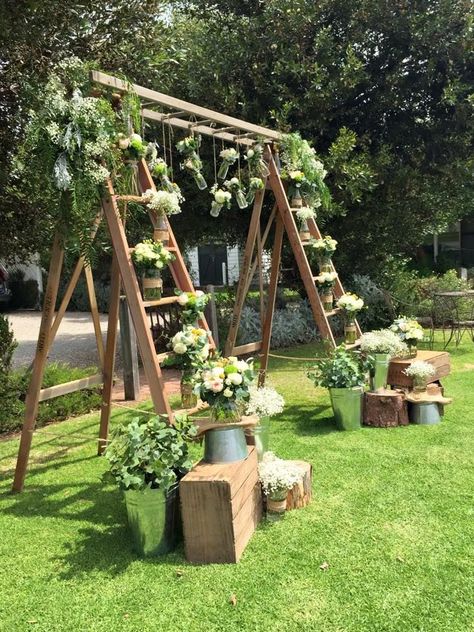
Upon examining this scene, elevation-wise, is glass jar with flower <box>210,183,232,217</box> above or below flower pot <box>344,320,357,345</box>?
above

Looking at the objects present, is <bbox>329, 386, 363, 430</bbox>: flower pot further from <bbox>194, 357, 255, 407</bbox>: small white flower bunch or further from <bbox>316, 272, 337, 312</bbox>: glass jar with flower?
<bbox>194, 357, 255, 407</bbox>: small white flower bunch

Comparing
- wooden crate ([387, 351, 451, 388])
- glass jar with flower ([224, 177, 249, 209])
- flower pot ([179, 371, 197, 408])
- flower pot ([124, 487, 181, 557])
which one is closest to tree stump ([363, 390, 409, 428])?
wooden crate ([387, 351, 451, 388])

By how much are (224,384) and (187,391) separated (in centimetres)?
51

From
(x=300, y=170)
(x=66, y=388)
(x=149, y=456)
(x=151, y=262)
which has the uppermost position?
(x=300, y=170)

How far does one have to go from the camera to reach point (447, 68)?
8.79 meters

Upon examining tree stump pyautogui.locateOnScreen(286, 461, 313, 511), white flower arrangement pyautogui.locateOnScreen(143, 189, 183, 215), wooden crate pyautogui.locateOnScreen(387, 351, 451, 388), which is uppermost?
white flower arrangement pyautogui.locateOnScreen(143, 189, 183, 215)

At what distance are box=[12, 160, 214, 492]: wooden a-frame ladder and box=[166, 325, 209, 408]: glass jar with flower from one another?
0.16m

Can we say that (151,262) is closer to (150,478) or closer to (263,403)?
(263,403)

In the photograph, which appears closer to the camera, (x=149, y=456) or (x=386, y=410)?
(x=149, y=456)

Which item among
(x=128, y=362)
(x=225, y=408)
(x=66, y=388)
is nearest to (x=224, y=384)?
(x=225, y=408)

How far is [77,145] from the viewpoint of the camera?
133 inches

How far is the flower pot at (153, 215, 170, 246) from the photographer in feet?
12.6

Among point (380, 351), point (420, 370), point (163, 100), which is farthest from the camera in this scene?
point (380, 351)

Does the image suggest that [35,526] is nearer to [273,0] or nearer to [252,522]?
[252,522]
